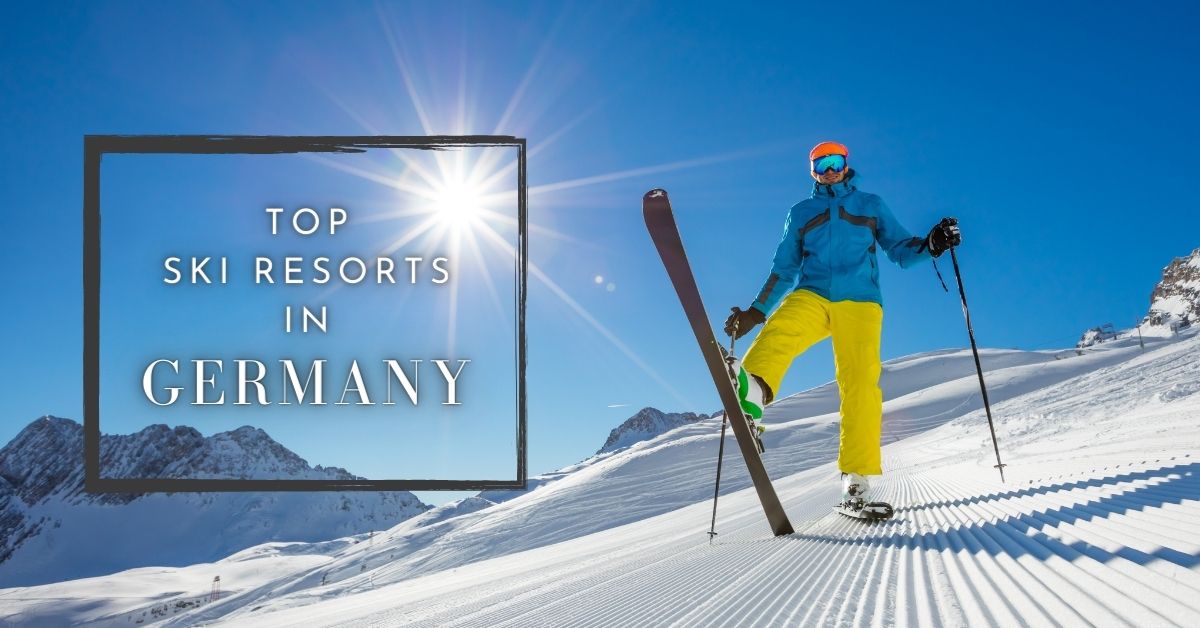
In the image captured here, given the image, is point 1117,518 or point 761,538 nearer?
point 1117,518

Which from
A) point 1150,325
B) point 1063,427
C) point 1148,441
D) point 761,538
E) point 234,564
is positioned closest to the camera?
point 761,538

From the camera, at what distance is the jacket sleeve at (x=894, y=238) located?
11.5 ft

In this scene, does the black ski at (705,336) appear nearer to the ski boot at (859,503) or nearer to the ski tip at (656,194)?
the ski tip at (656,194)

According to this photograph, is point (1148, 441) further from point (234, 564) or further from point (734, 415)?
point (234, 564)

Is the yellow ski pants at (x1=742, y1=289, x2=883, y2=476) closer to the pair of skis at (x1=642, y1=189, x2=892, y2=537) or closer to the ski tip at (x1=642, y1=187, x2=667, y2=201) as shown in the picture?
the pair of skis at (x1=642, y1=189, x2=892, y2=537)

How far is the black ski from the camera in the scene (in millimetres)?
2721

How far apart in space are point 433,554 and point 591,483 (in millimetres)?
6033

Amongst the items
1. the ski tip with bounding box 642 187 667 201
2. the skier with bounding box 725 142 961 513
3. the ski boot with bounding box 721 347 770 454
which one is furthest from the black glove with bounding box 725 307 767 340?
the ski tip with bounding box 642 187 667 201

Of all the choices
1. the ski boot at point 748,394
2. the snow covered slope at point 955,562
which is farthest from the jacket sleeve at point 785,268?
the snow covered slope at point 955,562

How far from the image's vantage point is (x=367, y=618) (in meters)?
2.50

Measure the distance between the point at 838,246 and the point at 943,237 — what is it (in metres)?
0.51

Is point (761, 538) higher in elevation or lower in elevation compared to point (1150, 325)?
lower

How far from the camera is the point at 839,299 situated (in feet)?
10.8

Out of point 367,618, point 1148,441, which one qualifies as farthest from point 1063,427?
point 367,618
